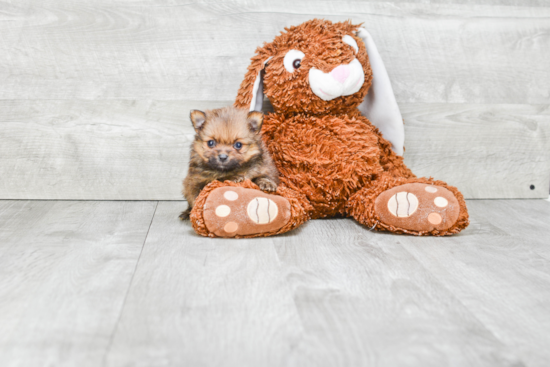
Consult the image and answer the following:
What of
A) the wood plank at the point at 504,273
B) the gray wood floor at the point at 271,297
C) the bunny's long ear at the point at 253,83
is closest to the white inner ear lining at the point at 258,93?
the bunny's long ear at the point at 253,83

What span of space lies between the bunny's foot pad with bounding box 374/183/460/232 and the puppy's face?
13.7 inches

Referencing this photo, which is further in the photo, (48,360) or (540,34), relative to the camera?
(540,34)

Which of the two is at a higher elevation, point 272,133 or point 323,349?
point 272,133

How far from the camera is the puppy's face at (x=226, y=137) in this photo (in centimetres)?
108

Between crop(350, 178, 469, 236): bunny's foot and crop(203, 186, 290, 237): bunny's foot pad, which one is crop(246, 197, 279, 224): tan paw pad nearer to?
crop(203, 186, 290, 237): bunny's foot pad

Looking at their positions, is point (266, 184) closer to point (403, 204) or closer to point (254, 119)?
point (254, 119)

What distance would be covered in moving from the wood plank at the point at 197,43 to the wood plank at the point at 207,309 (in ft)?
2.06

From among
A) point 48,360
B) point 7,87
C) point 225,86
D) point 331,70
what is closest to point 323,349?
point 48,360

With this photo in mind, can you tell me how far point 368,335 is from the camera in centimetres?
64

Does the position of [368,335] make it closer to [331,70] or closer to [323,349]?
[323,349]

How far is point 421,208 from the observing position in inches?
41.8

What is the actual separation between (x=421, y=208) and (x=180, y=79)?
83 centimetres

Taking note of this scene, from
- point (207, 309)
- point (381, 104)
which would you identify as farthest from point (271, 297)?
point (381, 104)

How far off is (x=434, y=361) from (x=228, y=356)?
26 centimetres
